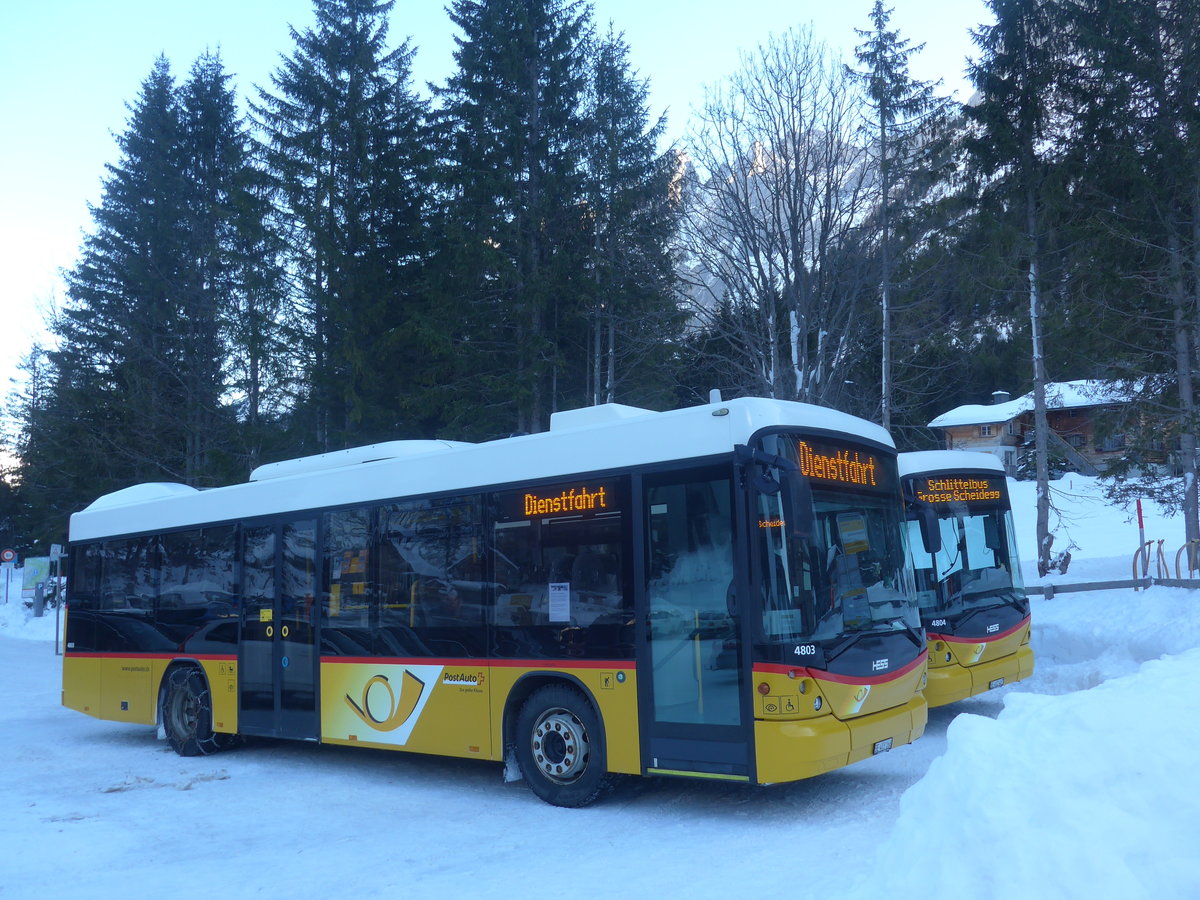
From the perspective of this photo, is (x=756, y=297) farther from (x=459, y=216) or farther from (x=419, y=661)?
(x=419, y=661)

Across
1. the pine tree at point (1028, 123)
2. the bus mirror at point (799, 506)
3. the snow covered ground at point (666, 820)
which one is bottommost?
the snow covered ground at point (666, 820)

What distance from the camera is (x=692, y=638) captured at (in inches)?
305

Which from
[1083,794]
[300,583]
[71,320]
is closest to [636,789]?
[300,583]

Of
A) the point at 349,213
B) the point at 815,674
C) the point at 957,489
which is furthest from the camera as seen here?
the point at 349,213

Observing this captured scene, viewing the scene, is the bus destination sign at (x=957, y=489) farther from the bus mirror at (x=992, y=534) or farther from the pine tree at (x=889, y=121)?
the pine tree at (x=889, y=121)

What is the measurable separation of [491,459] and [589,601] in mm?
1838

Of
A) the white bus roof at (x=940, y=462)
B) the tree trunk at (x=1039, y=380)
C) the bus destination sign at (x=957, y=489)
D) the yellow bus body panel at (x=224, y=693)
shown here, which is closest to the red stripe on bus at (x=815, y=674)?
the bus destination sign at (x=957, y=489)

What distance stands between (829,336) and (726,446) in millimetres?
11797

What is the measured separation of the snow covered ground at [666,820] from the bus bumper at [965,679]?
47 centimetres

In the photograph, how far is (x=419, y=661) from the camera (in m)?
9.80

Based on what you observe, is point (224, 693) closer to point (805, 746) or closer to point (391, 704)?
point (391, 704)

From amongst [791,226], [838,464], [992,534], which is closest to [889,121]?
[791,226]

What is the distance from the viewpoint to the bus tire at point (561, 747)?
8281 millimetres

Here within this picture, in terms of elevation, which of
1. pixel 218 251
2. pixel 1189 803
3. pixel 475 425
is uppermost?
pixel 218 251
